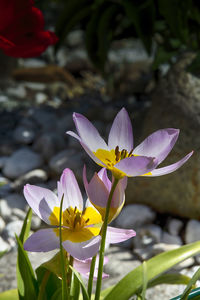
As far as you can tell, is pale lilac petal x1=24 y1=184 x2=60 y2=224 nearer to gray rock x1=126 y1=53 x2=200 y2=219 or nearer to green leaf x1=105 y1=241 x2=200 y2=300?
green leaf x1=105 y1=241 x2=200 y2=300

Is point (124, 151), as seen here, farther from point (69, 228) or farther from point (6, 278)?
point (6, 278)

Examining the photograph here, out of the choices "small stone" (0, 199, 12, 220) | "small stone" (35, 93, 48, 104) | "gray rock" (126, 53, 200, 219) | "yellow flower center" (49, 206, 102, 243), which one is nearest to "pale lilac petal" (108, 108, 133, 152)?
"yellow flower center" (49, 206, 102, 243)

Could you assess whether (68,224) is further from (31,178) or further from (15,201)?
(31,178)

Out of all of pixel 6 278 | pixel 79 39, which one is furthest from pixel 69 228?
pixel 79 39


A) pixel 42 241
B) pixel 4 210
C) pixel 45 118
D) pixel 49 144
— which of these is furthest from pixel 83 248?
pixel 45 118

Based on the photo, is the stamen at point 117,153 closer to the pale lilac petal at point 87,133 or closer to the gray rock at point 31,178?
the pale lilac petal at point 87,133

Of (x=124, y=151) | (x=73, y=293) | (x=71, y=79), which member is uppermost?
(x=124, y=151)
